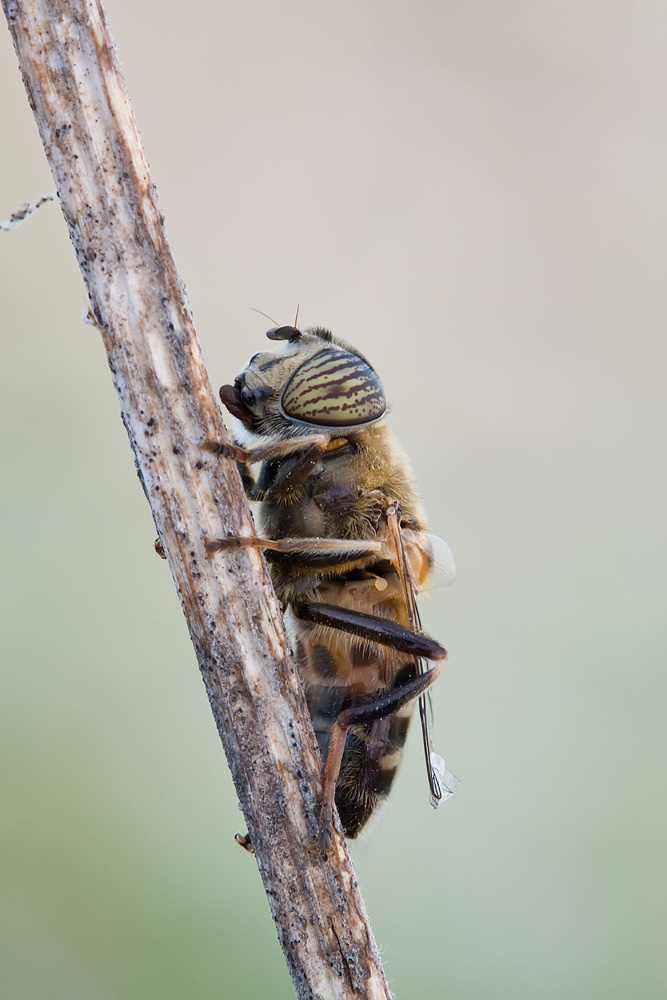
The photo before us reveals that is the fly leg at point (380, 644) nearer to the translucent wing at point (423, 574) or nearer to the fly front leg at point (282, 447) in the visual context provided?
the translucent wing at point (423, 574)

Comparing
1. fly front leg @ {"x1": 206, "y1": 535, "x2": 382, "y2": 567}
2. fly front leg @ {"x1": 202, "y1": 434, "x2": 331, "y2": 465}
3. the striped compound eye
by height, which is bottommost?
fly front leg @ {"x1": 206, "y1": 535, "x2": 382, "y2": 567}

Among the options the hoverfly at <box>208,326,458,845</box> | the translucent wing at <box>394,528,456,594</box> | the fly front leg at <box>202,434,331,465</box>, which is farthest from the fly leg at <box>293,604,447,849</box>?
the fly front leg at <box>202,434,331,465</box>

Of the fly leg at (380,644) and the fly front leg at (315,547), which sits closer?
the fly front leg at (315,547)

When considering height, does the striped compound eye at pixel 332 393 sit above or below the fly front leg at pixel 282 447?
above

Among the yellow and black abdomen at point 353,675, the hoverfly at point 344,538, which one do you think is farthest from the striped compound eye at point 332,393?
the yellow and black abdomen at point 353,675

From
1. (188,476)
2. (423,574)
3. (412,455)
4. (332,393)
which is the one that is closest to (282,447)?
(332,393)

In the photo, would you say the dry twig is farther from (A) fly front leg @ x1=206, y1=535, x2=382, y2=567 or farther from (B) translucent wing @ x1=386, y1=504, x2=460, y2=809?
(B) translucent wing @ x1=386, y1=504, x2=460, y2=809
